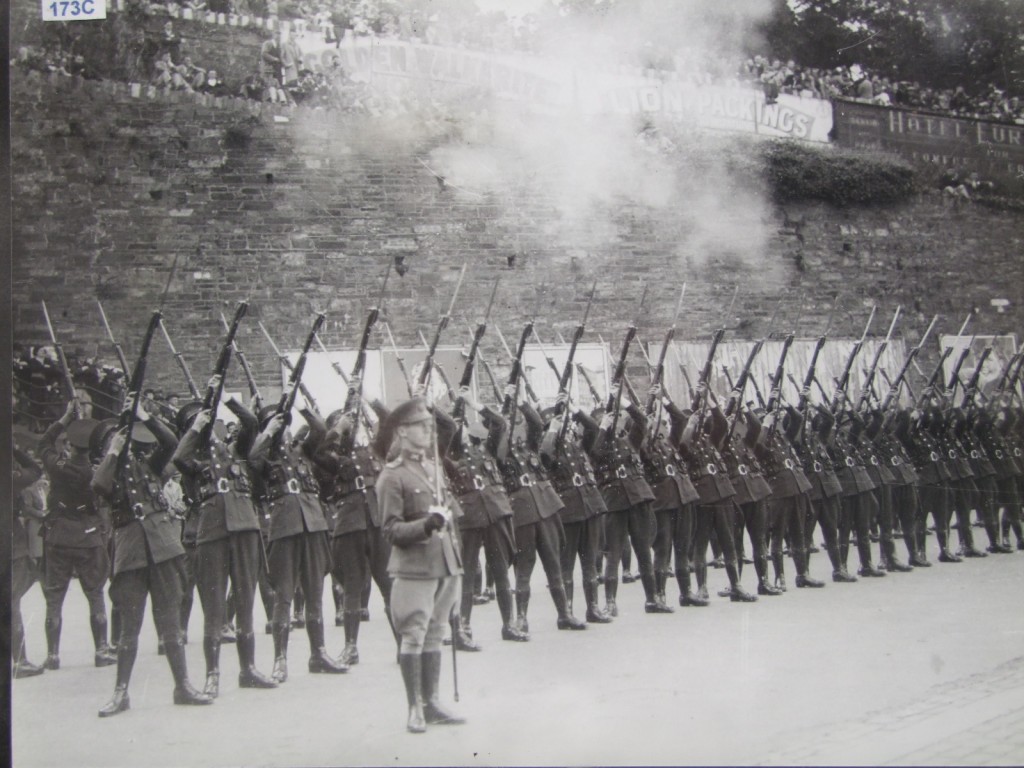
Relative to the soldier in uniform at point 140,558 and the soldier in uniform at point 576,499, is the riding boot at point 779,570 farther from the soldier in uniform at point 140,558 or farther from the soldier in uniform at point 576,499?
the soldier in uniform at point 140,558

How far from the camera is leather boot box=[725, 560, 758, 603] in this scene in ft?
29.4

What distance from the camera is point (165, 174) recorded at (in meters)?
7.43

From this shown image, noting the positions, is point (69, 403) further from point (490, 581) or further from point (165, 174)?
point (490, 581)

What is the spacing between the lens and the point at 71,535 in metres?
7.43

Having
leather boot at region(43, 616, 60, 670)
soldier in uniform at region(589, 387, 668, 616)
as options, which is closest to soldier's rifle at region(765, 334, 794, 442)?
soldier in uniform at region(589, 387, 668, 616)

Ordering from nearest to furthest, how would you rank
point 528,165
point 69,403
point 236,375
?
point 69,403
point 236,375
point 528,165

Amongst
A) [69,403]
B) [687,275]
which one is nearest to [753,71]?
[687,275]

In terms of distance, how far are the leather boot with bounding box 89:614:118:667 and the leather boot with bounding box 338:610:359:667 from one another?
1.66 metres

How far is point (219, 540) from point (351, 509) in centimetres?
106

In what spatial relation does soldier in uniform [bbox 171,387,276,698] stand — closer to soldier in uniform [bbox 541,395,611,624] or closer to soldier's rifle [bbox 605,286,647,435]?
soldier in uniform [bbox 541,395,611,624]

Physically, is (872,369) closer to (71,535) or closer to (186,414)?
(186,414)

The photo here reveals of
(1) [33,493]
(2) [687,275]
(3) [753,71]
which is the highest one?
(3) [753,71]

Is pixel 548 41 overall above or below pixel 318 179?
above

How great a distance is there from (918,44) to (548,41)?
9.39ft
